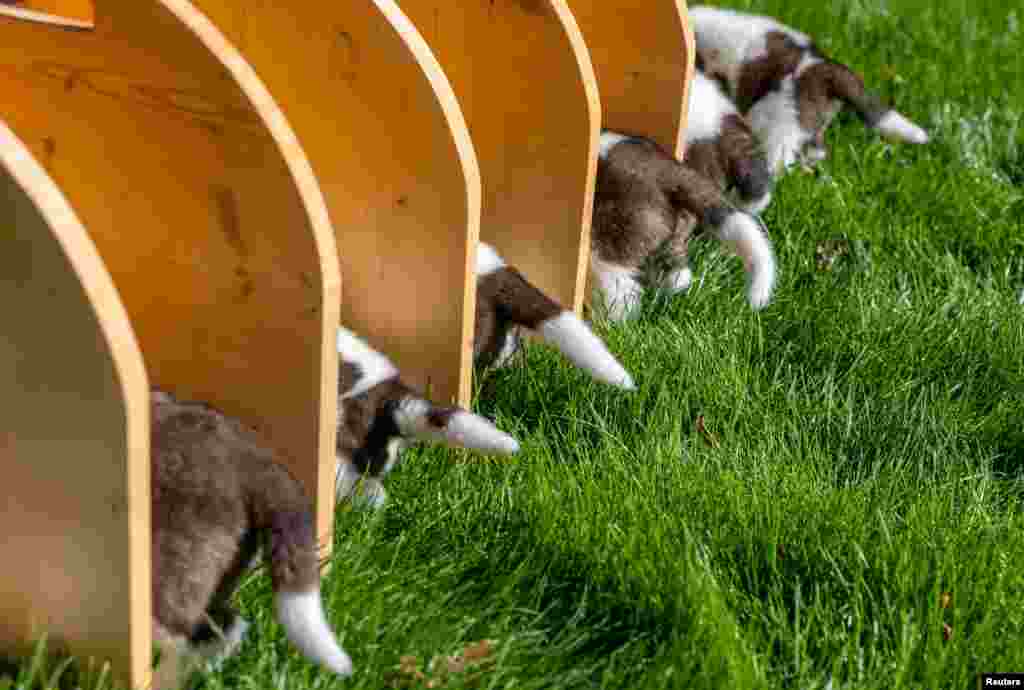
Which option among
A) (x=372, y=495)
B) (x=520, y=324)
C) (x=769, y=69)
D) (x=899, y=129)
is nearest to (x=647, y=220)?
(x=520, y=324)

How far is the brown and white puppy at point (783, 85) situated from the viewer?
5.18m

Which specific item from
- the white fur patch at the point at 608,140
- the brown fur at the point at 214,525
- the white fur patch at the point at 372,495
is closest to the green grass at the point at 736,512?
the white fur patch at the point at 372,495

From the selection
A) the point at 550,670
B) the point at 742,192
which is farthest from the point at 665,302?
the point at 550,670

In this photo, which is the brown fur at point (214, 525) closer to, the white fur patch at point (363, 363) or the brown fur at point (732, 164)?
the white fur patch at point (363, 363)

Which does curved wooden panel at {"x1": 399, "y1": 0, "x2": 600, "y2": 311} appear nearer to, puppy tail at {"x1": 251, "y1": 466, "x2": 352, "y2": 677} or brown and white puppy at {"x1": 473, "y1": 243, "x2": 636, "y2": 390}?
brown and white puppy at {"x1": 473, "y1": 243, "x2": 636, "y2": 390}

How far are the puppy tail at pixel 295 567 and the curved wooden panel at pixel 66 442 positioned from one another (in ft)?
0.68

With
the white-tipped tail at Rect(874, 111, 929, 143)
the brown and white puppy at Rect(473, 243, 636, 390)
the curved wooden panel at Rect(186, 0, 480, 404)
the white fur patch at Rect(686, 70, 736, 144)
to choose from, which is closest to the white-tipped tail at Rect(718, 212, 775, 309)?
the brown and white puppy at Rect(473, 243, 636, 390)

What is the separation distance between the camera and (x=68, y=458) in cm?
205

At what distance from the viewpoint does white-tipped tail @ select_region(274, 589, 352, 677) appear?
2186 mm

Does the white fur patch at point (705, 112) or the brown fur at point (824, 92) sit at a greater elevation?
the white fur patch at point (705, 112)

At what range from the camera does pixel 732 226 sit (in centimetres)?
385

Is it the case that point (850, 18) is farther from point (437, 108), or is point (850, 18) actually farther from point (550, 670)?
point (550, 670)

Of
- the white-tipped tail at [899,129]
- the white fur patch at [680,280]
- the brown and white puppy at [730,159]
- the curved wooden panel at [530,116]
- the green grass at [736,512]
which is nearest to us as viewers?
the green grass at [736,512]

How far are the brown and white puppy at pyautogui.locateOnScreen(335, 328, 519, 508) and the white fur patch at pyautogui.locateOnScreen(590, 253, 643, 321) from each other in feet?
3.34
